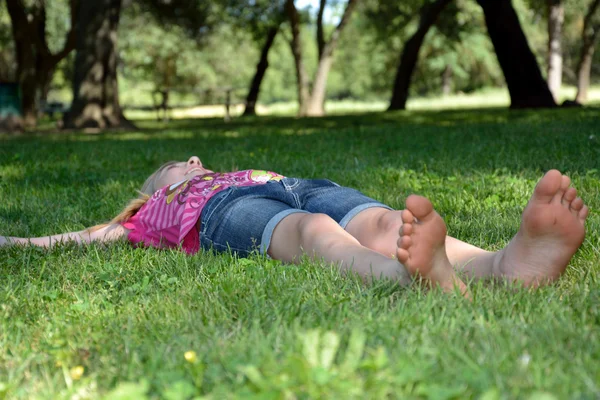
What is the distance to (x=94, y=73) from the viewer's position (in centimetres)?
1438

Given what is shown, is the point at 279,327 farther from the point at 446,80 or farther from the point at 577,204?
the point at 446,80

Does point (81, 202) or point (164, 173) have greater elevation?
point (164, 173)

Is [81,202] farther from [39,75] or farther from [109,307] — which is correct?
[39,75]

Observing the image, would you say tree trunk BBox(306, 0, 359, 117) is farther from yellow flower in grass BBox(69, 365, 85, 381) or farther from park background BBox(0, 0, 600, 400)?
yellow flower in grass BBox(69, 365, 85, 381)

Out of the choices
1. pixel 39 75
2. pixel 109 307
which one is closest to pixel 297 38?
pixel 39 75

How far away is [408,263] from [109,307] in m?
1.04

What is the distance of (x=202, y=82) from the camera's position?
165 ft

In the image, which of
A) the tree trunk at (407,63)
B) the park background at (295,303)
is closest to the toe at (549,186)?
the park background at (295,303)

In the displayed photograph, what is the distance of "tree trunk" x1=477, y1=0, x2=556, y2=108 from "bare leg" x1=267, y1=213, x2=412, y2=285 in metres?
13.5

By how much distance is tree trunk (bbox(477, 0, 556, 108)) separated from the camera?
1521 cm

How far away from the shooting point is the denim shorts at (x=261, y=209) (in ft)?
9.91

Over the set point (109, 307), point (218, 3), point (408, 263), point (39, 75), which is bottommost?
point (109, 307)

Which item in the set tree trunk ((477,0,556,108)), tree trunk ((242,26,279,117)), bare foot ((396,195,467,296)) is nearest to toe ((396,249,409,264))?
bare foot ((396,195,467,296))

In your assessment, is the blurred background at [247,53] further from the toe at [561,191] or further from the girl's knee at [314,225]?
the toe at [561,191]
